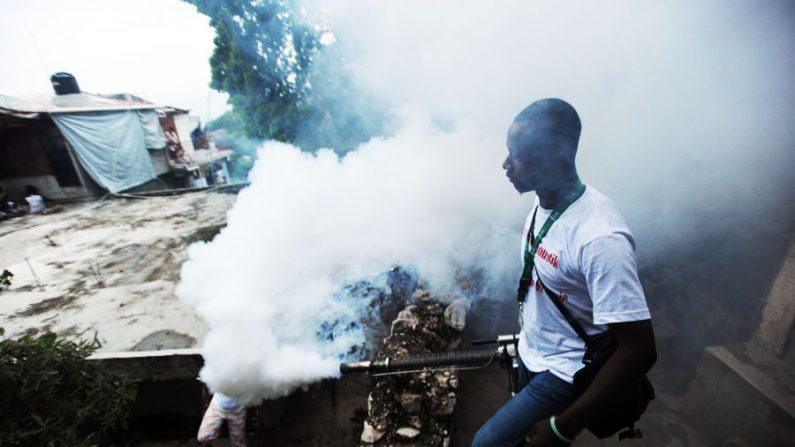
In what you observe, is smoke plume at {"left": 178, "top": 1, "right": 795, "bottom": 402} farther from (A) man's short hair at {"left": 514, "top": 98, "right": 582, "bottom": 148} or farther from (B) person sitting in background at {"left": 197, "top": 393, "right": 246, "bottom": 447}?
(A) man's short hair at {"left": 514, "top": 98, "right": 582, "bottom": 148}

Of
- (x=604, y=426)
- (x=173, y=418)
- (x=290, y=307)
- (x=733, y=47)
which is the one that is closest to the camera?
(x=604, y=426)

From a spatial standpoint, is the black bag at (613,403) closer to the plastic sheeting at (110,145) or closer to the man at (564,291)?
the man at (564,291)

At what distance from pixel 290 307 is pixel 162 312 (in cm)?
303

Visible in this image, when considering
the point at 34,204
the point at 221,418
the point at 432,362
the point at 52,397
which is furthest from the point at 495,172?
the point at 34,204

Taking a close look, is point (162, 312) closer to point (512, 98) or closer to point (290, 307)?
point (290, 307)

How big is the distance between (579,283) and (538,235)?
34 cm

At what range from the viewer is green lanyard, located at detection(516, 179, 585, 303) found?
1723 mm

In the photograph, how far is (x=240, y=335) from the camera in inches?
140

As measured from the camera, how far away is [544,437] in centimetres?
172

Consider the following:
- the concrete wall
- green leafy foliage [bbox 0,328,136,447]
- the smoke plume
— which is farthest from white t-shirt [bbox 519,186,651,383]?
green leafy foliage [bbox 0,328,136,447]

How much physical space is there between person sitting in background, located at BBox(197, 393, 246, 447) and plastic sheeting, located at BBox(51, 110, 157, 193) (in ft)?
48.0

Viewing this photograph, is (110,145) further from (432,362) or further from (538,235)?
(538,235)

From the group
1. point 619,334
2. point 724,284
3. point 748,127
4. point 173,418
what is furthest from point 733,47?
point 173,418

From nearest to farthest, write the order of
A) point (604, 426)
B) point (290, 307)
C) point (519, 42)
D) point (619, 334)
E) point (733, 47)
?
point (619, 334)
point (604, 426)
point (733, 47)
point (290, 307)
point (519, 42)
